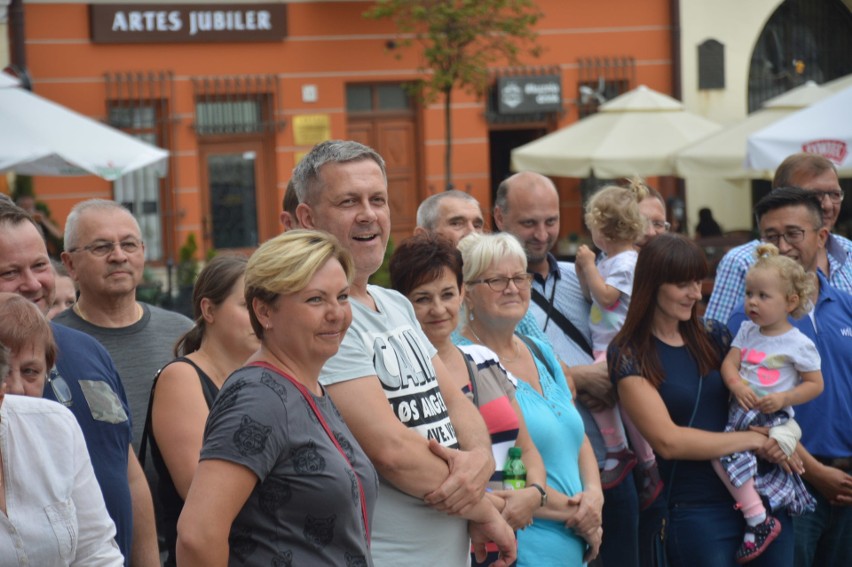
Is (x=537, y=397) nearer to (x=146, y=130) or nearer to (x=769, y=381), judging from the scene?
(x=769, y=381)

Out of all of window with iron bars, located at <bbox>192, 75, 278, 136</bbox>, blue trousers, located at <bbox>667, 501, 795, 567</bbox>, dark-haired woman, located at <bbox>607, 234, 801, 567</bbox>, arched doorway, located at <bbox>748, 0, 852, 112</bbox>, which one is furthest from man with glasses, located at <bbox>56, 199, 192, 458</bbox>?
arched doorway, located at <bbox>748, 0, 852, 112</bbox>

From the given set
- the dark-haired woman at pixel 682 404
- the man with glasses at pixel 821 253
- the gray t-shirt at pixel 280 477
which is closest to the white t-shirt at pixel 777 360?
the dark-haired woman at pixel 682 404

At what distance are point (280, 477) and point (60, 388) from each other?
0.93 meters

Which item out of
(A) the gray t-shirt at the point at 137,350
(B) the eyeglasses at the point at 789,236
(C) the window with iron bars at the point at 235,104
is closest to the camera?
(A) the gray t-shirt at the point at 137,350

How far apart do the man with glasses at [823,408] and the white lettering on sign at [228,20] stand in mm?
12308

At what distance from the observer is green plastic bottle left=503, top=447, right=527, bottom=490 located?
422 centimetres

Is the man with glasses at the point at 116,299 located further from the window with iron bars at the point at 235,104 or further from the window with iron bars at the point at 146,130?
the window with iron bars at the point at 235,104

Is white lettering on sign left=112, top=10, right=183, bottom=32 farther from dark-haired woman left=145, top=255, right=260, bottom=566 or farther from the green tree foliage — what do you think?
dark-haired woman left=145, top=255, right=260, bottom=566

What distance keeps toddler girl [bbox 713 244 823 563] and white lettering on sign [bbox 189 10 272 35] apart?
12572 mm

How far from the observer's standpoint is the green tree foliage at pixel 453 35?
54.3ft

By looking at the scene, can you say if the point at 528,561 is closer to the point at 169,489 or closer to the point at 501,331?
the point at 501,331

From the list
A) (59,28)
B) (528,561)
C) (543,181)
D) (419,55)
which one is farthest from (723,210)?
(528,561)

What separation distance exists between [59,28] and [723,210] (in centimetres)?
1017

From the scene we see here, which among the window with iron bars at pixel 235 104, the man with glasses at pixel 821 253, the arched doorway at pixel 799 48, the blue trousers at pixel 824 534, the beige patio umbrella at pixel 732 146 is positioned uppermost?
the arched doorway at pixel 799 48
